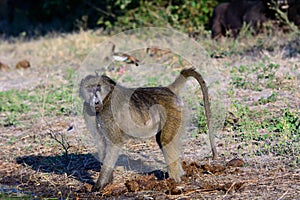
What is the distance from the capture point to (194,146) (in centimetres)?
637

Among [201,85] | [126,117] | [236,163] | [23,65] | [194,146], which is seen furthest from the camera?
[23,65]

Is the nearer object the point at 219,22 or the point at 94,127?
the point at 94,127

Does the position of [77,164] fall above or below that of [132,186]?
above

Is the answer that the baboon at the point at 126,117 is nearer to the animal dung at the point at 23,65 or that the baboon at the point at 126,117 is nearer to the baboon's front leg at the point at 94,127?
the baboon's front leg at the point at 94,127

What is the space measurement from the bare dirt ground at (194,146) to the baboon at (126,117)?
303 millimetres

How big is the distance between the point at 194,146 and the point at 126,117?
1446 millimetres

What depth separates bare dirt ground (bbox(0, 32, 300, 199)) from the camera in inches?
204

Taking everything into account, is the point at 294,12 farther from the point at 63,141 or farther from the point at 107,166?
the point at 107,166

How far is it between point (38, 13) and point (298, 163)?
13547 millimetres

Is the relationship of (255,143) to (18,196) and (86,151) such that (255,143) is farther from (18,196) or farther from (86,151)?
(18,196)

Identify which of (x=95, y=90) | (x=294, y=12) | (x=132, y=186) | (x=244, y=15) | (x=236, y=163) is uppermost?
(x=244, y=15)

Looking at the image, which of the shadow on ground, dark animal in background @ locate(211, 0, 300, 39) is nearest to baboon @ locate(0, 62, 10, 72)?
dark animal in background @ locate(211, 0, 300, 39)

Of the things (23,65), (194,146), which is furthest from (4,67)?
(194,146)

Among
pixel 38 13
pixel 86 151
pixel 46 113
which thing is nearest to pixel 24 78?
pixel 46 113
